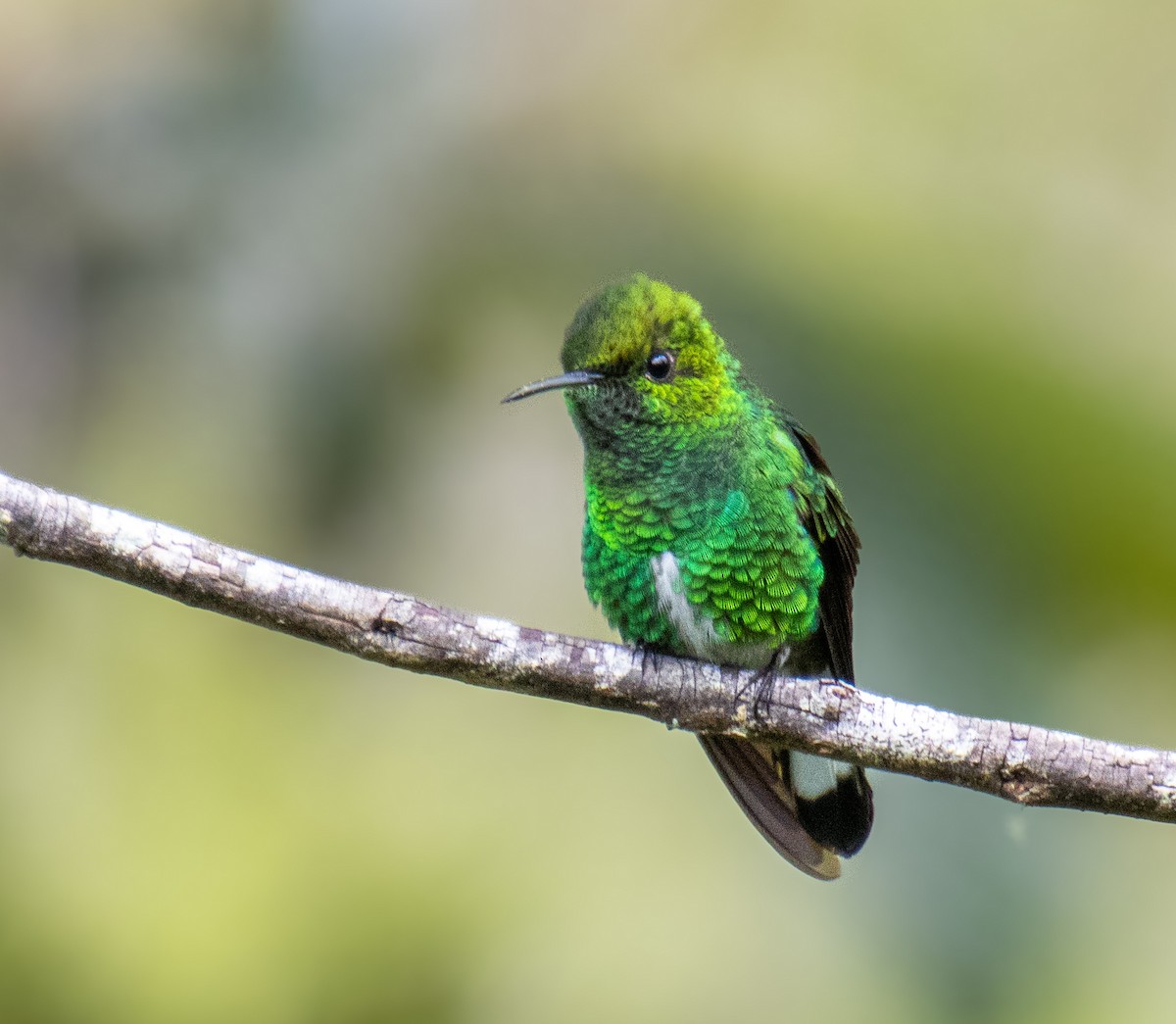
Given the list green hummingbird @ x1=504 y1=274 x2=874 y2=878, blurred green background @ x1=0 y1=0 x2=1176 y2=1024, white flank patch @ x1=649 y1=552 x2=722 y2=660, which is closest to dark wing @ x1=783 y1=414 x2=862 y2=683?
green hummingbird @ x1=504 y1=274 x2=874 y2=878

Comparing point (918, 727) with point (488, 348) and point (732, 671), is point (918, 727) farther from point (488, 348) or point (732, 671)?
point (488, 348)

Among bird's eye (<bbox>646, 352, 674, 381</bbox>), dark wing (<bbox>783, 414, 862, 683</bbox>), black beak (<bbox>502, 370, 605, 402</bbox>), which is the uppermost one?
bird's eye (<bbox>646, 352, 674, 381</bbox>)

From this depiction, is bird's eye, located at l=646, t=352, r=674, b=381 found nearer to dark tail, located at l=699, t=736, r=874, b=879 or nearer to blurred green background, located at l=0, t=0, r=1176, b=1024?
dark tail, located at l=699, t=736, r=874, b=879

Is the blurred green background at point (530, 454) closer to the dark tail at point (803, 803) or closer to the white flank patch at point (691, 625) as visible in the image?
the dark tail at point (803, 803)

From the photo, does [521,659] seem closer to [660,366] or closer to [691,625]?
[691,625]

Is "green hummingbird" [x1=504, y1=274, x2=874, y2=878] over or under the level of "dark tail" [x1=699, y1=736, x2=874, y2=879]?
over

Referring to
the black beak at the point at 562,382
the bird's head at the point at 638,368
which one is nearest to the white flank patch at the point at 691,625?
the bird's head at the point at 638,368

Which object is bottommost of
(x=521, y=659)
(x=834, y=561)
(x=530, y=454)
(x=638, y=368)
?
(x=521, y=659)

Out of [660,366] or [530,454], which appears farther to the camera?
[530,454]

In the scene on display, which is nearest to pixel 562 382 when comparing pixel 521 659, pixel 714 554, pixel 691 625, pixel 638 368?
pixel 638 368
